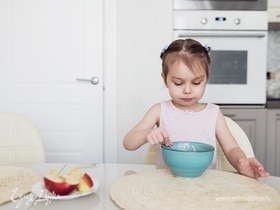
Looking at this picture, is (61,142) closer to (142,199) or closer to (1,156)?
(1,156)

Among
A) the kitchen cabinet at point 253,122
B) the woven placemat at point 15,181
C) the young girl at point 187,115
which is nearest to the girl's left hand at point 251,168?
the young girl at point 187,115

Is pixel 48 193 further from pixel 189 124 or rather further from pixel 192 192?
pixel 189 124

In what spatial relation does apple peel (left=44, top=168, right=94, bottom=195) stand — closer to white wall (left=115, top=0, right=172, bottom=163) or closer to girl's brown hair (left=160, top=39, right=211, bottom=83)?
girl's brown hair (left=160, top=39, right=211, bottom=83)

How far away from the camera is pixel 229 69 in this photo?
2.48 meters

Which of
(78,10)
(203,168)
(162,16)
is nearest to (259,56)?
(162,16)

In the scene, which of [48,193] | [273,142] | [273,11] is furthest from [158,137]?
[273,11]

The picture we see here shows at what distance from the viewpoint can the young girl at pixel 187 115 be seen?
102 centimetres

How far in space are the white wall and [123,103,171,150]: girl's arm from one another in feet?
3.74

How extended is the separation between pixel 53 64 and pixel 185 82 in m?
1.67

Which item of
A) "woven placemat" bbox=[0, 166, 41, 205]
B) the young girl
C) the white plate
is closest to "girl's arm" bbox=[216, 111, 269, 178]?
the young girl

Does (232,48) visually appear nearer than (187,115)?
No

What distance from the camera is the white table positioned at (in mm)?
785

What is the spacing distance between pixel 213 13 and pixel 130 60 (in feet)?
2.09

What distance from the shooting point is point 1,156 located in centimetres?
149
